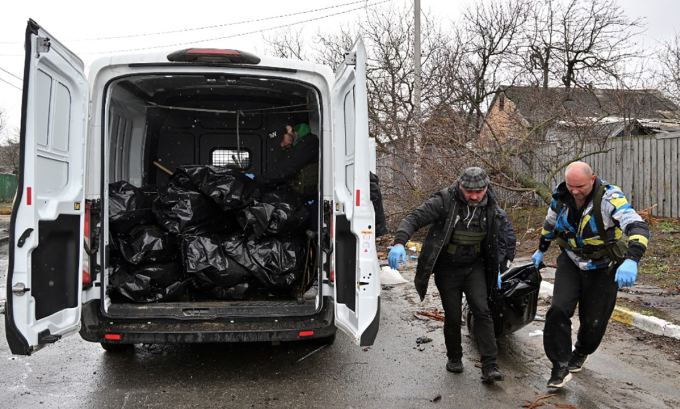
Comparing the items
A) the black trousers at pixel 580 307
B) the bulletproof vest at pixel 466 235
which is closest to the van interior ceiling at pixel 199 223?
the bulletproof vest at pixel 466 235

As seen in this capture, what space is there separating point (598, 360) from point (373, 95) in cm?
1468

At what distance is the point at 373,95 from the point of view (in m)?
18.3

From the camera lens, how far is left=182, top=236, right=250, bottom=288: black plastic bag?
4562 mm

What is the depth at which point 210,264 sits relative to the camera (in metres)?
4.57

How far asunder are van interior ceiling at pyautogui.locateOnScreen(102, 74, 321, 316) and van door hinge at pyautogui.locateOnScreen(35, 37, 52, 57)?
0.72 metres

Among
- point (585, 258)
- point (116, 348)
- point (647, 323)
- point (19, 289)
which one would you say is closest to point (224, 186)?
point (116, 348)

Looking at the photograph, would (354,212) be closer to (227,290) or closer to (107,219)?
(227,290)

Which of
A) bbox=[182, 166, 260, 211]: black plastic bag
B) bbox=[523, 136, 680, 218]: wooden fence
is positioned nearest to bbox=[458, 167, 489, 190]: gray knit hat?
bbox=[182, 166, 260, 211]: black plastic bag

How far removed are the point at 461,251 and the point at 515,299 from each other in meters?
0.76

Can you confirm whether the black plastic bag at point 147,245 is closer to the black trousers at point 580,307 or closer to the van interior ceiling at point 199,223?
the van interior ceiling at point 199,223

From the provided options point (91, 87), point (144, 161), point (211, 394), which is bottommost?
point (211, 394)

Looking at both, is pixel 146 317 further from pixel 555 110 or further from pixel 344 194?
pixel 555 110

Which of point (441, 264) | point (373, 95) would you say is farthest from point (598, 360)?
point (373, 95)

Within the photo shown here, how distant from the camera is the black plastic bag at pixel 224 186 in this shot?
4902mm
